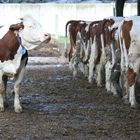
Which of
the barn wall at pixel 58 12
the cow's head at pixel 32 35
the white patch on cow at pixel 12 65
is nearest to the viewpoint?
the cow's head at pixel 32 35

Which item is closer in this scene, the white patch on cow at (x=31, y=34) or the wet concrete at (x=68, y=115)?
the wet concrete at (x=68, y=115)

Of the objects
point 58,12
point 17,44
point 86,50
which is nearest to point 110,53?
point 86,50

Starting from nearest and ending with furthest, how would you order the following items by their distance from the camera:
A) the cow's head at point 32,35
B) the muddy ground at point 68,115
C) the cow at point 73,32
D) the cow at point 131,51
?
the muddy ground at point 68,115 < the cow's head at point 32,35 < the cow at point 131,51 < the cow at point 73,32

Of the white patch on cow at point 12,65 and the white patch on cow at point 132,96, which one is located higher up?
the white patch on cow at point 12,65

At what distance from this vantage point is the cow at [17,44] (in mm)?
9258

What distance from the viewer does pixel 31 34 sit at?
30.4 feet

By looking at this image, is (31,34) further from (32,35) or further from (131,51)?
(131,51)

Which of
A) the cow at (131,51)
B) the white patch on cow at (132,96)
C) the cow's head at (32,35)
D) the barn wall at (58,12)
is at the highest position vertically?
the cow's head at (32,35)

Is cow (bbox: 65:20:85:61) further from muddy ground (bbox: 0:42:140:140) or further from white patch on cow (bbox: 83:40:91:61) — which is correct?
muddy ground (bbox: 0:42:140:140)

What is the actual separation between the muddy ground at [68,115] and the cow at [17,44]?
2.28 ft

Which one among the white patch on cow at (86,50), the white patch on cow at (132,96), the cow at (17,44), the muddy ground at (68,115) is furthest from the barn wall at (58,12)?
the cow at (17,44)

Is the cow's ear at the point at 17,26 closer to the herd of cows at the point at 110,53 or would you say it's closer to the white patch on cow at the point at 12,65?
the white patch on cow at the point at 12,65

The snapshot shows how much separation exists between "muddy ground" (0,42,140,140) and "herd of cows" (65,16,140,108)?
29cm

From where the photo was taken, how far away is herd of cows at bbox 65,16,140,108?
1034 centimetres
